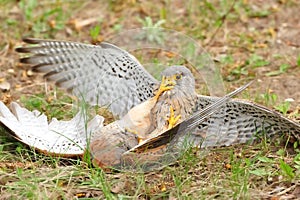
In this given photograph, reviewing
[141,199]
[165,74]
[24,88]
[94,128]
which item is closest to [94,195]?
[141,199]

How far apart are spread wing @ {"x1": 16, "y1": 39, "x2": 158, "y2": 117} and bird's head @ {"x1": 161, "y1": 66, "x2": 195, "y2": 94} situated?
221mm

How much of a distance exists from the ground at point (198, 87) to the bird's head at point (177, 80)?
0.38 meters

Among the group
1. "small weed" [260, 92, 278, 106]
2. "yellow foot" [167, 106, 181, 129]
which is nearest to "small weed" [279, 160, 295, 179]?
"yellow foot" [167, 106, 181, 129]

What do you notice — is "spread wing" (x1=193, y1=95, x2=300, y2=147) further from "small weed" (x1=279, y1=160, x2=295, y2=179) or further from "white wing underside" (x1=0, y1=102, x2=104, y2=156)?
"white wing underside" (x1=0, y1=102, x2=104, y2=156)

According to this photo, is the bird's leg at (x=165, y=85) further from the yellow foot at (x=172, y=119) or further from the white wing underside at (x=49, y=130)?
the white wing underside at (x=49, y=130)

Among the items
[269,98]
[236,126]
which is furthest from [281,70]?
[236,126]

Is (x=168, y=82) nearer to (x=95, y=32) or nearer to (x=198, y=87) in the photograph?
(x=198, y=87)

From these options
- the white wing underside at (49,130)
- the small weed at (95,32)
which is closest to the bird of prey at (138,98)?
the white wing underside at (49,130)

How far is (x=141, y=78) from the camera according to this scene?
416cm

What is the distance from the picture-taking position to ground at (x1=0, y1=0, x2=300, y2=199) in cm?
355

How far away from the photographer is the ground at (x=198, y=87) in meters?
3.55

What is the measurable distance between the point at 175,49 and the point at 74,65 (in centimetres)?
90

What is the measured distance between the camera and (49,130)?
410cm

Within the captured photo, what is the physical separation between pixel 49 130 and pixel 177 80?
2.77 ft
